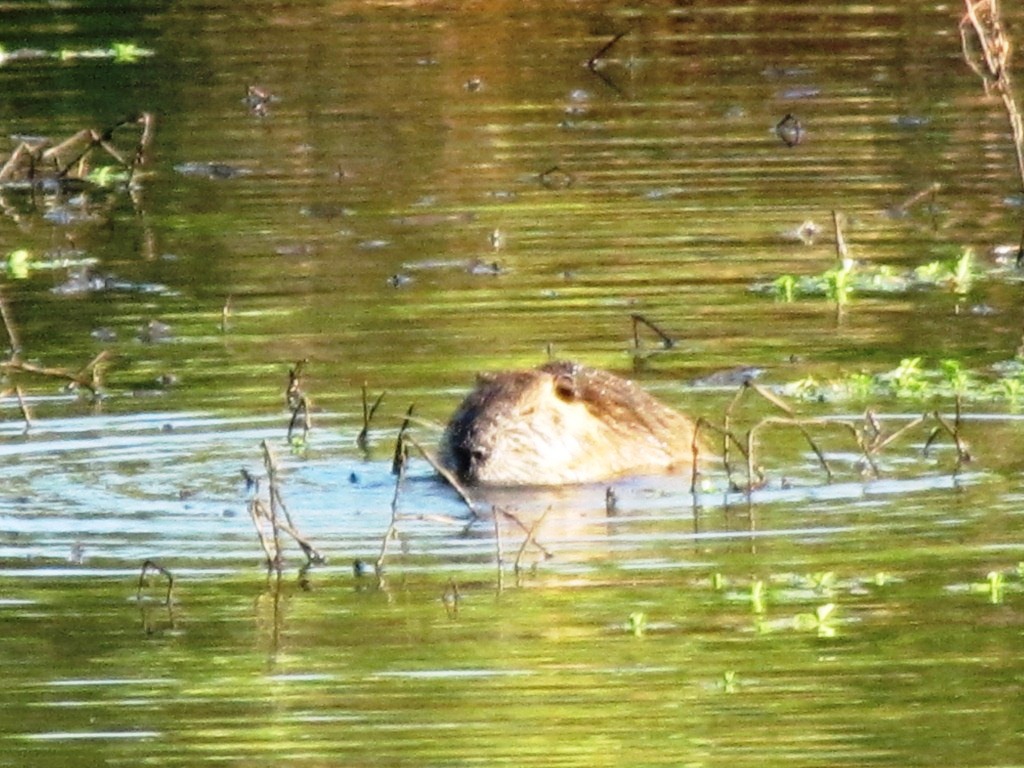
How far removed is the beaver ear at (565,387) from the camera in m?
12.9

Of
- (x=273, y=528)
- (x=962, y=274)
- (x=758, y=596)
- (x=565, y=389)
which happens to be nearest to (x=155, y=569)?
(x=273, y=528)

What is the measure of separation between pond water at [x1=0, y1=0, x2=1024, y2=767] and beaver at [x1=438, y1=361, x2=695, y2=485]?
19cm

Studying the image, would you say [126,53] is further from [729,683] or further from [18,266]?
[729,683]

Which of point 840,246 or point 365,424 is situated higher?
point 840,246

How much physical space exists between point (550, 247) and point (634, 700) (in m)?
9.04

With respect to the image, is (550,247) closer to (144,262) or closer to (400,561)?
(144,262)

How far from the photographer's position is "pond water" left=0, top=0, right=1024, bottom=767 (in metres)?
9.03

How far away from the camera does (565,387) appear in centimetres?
1289

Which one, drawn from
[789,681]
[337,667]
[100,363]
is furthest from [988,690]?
[100,363]

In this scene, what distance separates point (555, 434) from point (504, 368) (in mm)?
1784

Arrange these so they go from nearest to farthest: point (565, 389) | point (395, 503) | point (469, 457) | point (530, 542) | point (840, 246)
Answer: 1. point (395, 503)
2. point (530, 542)
3. point (469, 457)
4. point (565, 389)
5. point (840, 246)

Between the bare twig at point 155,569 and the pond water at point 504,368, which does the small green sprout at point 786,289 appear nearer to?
the pond water at point 504,368

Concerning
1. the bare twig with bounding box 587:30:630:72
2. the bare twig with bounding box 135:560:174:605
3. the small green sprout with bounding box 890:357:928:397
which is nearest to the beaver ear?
the small green sprout with bounding box 890:357:928:397

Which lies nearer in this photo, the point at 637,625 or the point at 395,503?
the point at 637,625
